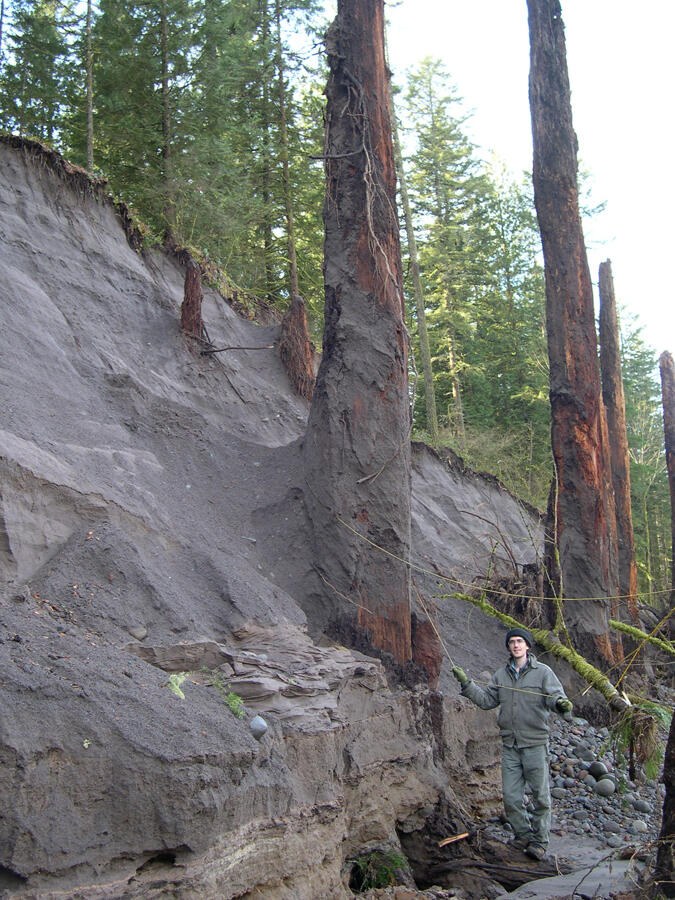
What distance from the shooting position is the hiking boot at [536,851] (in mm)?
6656

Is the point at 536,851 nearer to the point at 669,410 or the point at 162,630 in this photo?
the point at 162,630

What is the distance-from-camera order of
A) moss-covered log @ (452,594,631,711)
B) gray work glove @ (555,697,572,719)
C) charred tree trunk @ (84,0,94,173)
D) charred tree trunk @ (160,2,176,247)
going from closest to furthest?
gray work glove @ (555,697,572,719) < moss-covered log @ (452,594,631,711) < charred tree trunk @ (160,2,176,247) < charred tree trunk @ (84,0,94,173)

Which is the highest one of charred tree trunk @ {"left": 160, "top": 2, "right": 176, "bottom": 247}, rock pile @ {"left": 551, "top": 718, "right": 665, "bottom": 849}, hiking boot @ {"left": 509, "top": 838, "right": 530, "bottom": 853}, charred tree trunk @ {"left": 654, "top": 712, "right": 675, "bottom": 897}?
charred tree trunk @ {"left": 160, "top": 2, "right": 176, "bottom": 247}

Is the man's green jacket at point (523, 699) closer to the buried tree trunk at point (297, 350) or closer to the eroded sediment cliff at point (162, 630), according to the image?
the eroded sediment cliff at point (162, 630)

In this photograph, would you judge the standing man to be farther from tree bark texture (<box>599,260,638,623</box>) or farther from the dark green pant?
tree bark texture (<box>599,260,638,623</box>)

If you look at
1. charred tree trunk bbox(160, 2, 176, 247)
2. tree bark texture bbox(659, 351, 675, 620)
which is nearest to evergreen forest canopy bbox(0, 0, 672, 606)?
charred tree trunk bbox(160, 2, 176, 247)

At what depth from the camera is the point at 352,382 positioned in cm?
840

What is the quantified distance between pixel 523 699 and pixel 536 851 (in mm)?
1238

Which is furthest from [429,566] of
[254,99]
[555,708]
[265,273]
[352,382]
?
[254,99]

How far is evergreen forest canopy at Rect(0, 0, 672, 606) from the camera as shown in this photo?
15.9 metres

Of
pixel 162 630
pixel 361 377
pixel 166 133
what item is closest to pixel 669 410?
pixel 361 377

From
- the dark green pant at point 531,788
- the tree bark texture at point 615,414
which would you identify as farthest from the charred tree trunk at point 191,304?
the tree bark texture at point 615,414

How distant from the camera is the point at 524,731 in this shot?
687 cm

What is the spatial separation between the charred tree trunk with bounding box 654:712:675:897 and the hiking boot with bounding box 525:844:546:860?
2.25 meters
